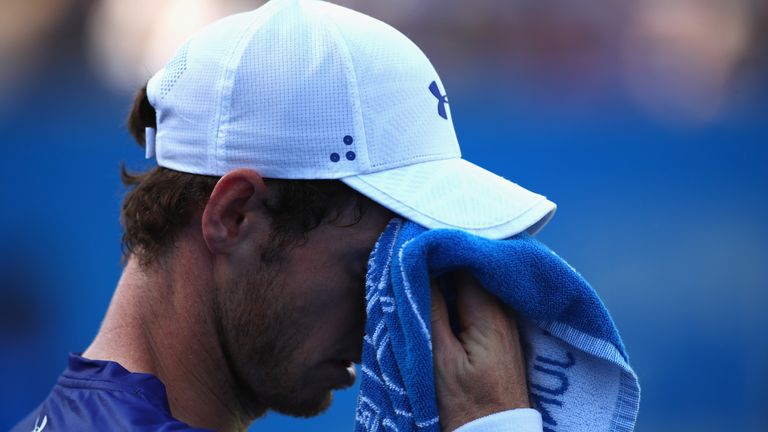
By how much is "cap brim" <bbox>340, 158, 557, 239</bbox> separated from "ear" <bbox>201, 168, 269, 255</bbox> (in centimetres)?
13

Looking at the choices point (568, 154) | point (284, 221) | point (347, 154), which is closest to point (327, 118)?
point (347, 154)

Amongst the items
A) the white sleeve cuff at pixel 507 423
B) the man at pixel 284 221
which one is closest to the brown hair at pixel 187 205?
the man at pixel 284 221

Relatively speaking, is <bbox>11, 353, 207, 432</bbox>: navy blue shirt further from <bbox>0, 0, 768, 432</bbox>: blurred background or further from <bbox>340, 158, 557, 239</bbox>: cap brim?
<bbox>0, 0, 768, 432</bbox>: blurred background

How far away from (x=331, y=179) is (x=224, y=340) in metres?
0.29

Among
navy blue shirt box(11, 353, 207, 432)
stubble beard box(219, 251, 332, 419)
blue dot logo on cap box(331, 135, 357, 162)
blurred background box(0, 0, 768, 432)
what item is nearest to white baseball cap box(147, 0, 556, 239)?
blue dot logo on cap box(331, 135, 357, 162)

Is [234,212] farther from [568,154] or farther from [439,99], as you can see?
[568,154]

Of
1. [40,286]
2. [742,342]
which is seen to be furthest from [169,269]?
[742,342]

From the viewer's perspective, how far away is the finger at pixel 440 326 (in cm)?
120

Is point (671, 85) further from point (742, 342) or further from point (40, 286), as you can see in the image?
point (40, 286)

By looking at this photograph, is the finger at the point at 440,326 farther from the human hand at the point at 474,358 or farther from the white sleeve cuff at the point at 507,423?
the white sleeve cuff at the point at 507,423

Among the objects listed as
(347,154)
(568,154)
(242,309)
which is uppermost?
(347,154)

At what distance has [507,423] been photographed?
1159mm

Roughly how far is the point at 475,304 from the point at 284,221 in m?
0.29

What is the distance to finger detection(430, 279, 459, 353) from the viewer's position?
3.93 ft
